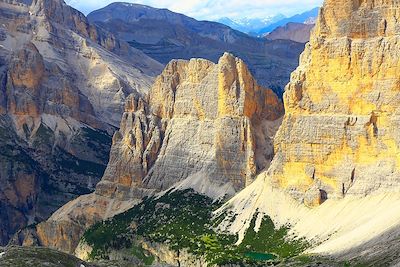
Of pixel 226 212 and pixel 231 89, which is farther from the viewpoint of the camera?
pixel 231 89

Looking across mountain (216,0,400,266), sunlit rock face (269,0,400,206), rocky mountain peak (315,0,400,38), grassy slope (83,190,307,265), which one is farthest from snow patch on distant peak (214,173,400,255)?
rocky mountain peak (315,0,400,38)

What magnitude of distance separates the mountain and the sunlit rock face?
0.68 ft

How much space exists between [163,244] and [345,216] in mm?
41805

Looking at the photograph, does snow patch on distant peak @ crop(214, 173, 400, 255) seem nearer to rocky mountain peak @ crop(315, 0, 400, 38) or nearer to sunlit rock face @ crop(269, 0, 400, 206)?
sunlit rock face @ crop(269, 0, 400, 206)

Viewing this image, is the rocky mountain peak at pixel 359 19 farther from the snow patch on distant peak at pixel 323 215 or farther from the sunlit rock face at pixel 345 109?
the snow patch on distant peak at pixel 323 215

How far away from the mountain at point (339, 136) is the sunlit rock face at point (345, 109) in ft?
0.68

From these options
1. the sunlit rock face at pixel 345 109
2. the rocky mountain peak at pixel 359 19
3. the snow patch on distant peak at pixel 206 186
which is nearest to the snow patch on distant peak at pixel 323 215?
the sunlit rock face at pixel 345 109

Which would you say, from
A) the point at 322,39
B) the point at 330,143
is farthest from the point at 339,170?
the point at 322,39

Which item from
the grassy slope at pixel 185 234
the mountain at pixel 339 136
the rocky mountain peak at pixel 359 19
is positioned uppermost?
the rocky mountain peak at pixel 359 19

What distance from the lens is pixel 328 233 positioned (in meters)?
152

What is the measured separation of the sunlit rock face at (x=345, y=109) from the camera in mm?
156650

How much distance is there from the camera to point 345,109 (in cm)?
16300

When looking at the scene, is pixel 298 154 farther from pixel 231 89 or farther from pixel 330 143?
pixel 231 89

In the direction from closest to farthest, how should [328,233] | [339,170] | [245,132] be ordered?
[328,233] < [339,170] < [245,132]
